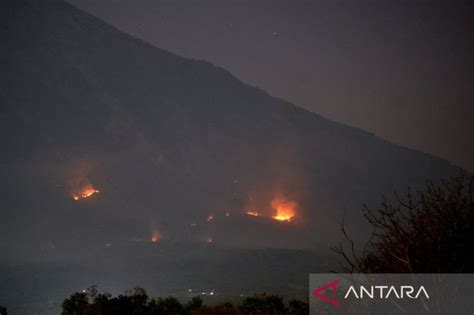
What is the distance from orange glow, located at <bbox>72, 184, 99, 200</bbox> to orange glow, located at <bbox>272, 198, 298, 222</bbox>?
2224 inches

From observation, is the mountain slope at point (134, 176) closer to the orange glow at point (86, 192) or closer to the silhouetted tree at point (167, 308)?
the orange glow at point (86, 192)

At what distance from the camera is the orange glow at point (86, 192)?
5142 inches

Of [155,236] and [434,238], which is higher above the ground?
[155,236]

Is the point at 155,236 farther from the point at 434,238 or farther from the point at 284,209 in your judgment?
the point at 434,238

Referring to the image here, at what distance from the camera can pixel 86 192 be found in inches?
5246

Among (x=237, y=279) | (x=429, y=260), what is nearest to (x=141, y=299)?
(x=429, y=260)

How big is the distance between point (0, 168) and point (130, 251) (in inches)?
2870

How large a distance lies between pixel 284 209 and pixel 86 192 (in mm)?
62505

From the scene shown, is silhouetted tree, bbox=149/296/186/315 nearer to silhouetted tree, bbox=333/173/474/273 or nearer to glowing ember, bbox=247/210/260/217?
silhouetted tree, bbox=333/173/474/273

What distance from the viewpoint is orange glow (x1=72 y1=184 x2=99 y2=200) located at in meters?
131

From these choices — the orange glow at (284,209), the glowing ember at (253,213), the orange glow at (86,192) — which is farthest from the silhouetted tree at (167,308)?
the orange glow at (86,192)

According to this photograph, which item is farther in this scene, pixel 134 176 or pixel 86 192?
pixel 134 176

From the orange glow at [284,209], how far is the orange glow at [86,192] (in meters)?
56.5

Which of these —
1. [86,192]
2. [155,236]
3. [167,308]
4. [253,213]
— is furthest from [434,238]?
[86,192]
